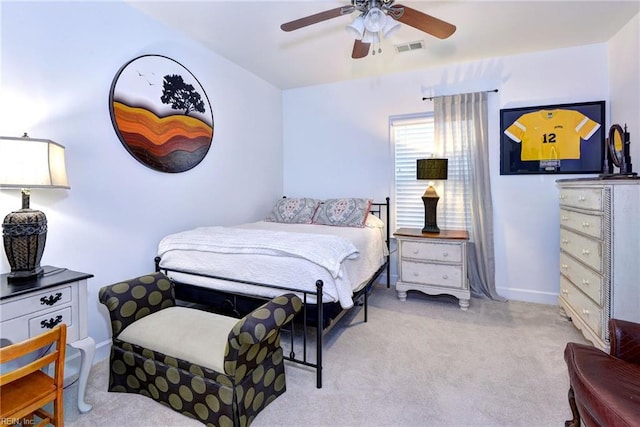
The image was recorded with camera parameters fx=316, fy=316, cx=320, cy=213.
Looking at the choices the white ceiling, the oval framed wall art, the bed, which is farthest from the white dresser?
the oval framed wall art

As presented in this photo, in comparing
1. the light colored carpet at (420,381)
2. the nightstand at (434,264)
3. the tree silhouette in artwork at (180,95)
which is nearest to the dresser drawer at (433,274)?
the nightstand at (434,264)

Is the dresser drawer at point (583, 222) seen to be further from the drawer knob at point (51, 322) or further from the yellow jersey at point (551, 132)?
the drawer knob at point (51, 322)

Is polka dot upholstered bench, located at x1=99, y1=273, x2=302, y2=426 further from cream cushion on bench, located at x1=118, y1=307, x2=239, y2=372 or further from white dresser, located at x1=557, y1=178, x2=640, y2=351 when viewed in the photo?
white dresser, located at x1=557, y1=178, x2=640, y2=351

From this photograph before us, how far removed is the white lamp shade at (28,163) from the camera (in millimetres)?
1560

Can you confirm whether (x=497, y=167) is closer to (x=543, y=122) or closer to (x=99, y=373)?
(x=543, y=122)

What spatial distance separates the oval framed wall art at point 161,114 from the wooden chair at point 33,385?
1.64 meters

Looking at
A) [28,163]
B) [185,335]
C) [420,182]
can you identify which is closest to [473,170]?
[420,182]

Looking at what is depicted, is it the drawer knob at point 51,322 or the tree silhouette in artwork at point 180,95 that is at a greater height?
the tree silhouette in artwork at point 180,95

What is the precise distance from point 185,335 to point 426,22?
7.82ft

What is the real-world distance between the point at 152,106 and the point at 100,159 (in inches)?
25.3

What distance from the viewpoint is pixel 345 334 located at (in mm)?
2654

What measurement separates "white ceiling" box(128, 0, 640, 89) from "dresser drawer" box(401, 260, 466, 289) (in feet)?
7.32

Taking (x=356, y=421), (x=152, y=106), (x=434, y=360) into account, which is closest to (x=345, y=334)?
(x=434, y=360)

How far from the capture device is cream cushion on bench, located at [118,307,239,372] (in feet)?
5.37
